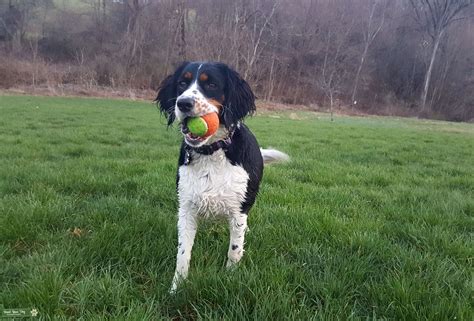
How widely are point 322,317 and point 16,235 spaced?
8.26 ft

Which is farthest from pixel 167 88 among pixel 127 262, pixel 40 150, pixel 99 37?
pixel 99 37

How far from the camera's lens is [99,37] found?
44.6 meters

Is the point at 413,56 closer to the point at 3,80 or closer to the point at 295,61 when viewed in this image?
the point at 295,61

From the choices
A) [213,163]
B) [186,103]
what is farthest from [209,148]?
[186,103]

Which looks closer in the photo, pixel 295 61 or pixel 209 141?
pixel 209 141

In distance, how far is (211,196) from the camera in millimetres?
2738

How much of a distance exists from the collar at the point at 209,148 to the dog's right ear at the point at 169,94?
556mm

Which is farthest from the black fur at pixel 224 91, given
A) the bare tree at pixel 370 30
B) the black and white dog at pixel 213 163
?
the bare tree at pixel 370 30

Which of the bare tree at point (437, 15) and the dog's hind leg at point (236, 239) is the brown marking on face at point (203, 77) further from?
the bare tree at point (437, 15)

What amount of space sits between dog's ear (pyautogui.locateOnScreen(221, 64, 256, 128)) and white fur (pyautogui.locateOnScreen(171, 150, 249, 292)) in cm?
43

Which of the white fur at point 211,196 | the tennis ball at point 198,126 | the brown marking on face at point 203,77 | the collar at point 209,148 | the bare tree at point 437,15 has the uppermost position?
the bare tree at point 437,15

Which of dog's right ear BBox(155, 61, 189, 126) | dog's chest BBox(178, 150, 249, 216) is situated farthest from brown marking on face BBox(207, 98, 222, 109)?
dog's right ear BBox(155, 61, 189, 126)

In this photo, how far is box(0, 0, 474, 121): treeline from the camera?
126 feet

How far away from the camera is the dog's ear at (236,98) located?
10.1 ft
